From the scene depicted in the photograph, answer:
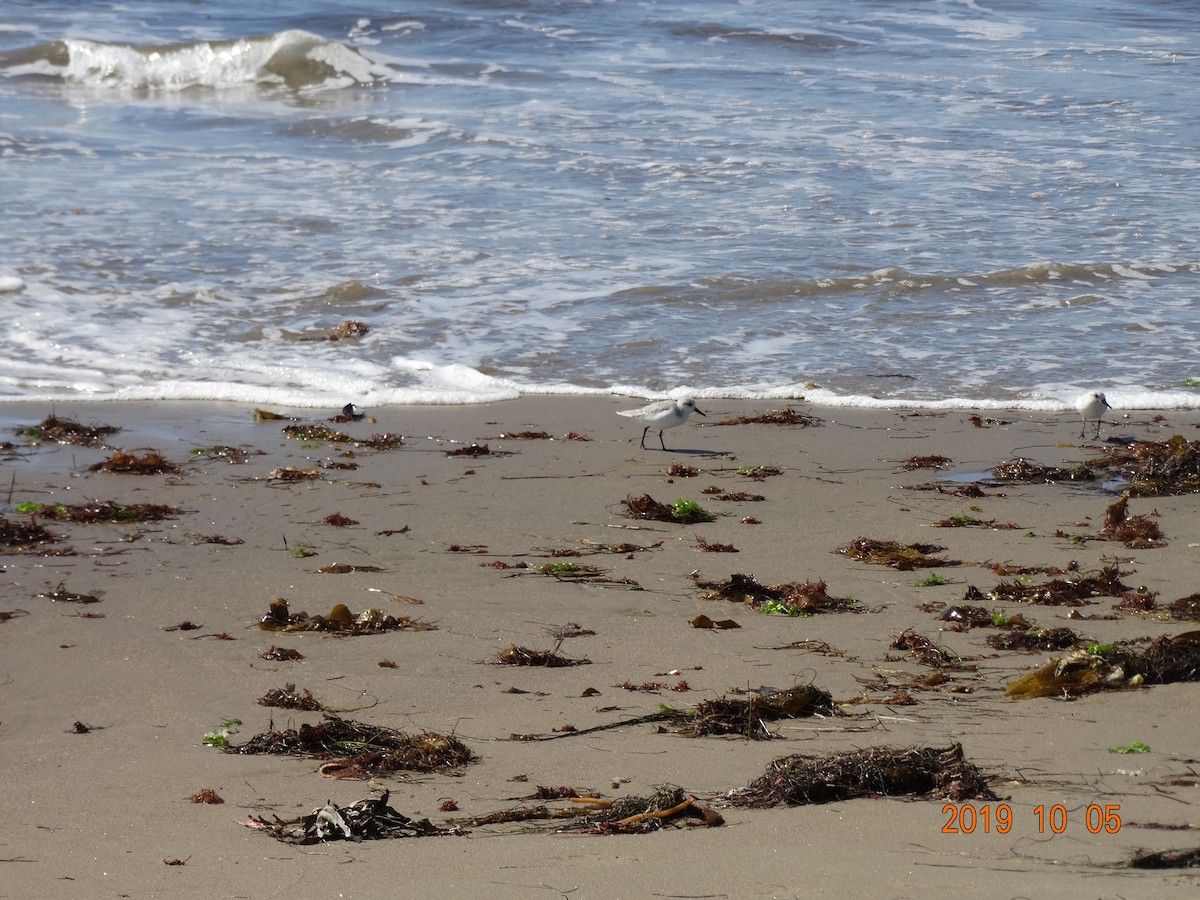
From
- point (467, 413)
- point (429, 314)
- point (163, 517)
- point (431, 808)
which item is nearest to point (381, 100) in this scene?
point (429, 314)

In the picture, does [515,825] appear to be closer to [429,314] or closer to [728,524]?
[728,524]

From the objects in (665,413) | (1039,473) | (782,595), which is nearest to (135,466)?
(665,413)

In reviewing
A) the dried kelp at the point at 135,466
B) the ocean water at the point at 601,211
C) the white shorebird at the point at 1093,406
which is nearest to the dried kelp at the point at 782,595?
the white shorebird at the point at 1093,406

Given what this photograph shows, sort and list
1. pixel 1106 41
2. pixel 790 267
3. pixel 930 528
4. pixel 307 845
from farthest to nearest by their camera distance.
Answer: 1. pixel 1106 41
2. pixel 790 267
3. pixel 930 528
4. pixel 307 845

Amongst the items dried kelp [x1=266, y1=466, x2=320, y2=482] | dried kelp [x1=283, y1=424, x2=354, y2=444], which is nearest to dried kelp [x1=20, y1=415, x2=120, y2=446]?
dried kelp [x1=283, y1=424, x2=354, y2=444]

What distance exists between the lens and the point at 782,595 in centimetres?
521

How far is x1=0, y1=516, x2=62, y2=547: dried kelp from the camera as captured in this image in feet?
18.7

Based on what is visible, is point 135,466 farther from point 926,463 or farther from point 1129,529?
point 1129,529

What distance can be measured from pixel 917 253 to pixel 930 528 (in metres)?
6.03

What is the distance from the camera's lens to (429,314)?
10227mm

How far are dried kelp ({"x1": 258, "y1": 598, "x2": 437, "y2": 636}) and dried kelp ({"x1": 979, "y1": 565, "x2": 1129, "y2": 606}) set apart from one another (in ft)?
7.69

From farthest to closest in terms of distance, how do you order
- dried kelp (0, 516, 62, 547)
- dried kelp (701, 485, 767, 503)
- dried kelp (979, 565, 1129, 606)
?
dried kelp (701, 485, 767, 503) < dried kelp (0, 516, 62, 547) < dried kelp (979, 565, 1129, 606)

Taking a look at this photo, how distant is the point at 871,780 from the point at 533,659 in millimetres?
1564

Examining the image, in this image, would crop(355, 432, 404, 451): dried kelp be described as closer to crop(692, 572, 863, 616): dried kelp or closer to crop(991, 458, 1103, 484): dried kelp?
crop(692, 572, 863, 616): dried kelp
